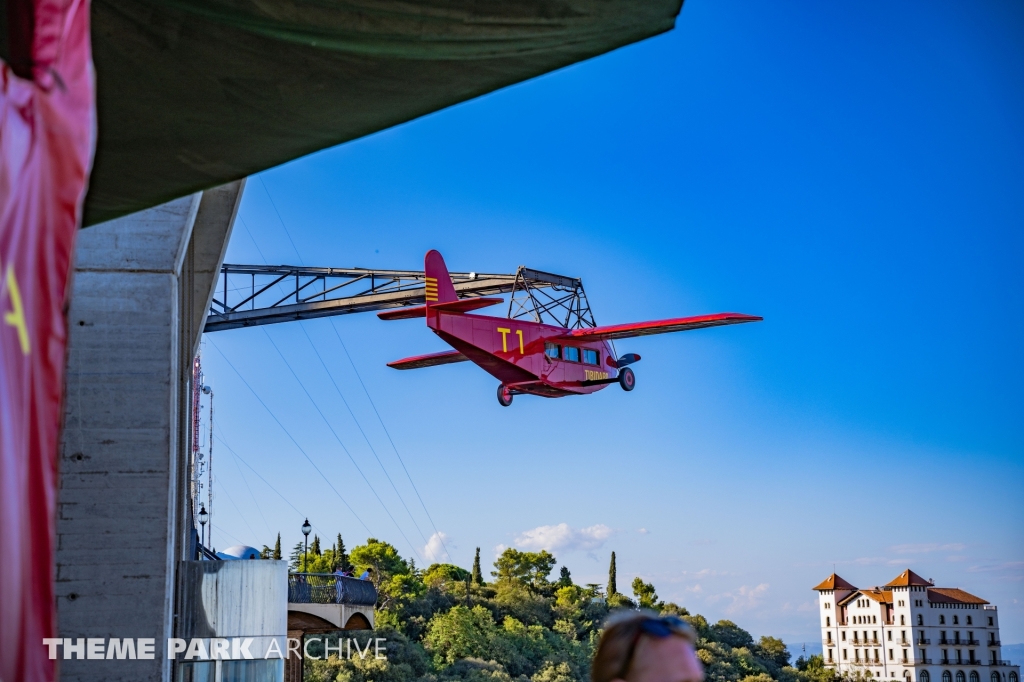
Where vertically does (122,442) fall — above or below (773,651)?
above

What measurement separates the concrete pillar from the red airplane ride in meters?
10.9

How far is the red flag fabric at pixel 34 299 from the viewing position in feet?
6.19

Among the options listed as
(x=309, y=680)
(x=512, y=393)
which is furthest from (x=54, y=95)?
(x=309, y=680)

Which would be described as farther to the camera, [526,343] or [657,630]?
[526,343]

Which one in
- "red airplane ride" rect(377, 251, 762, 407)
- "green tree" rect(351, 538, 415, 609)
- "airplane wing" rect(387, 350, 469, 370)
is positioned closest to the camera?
"red airplane ride" rect(377, 251, 762, 407)

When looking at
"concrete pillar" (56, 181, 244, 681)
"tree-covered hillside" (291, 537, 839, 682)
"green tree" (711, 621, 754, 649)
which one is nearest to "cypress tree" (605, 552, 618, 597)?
"tree-covered hillside" (291, 537, 839, 682)

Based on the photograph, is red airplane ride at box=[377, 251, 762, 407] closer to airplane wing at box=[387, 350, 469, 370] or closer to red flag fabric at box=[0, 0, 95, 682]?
airplane wing at box=[387, 350, 469, 370]

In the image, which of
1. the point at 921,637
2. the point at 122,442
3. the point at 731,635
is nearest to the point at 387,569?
the point at 731,635

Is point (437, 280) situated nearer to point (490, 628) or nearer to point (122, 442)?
point (122, 442)

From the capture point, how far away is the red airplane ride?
25.3 metres

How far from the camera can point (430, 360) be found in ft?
107

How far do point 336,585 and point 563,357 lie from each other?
945 cm

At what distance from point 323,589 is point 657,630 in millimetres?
21753

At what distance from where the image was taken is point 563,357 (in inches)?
1136
